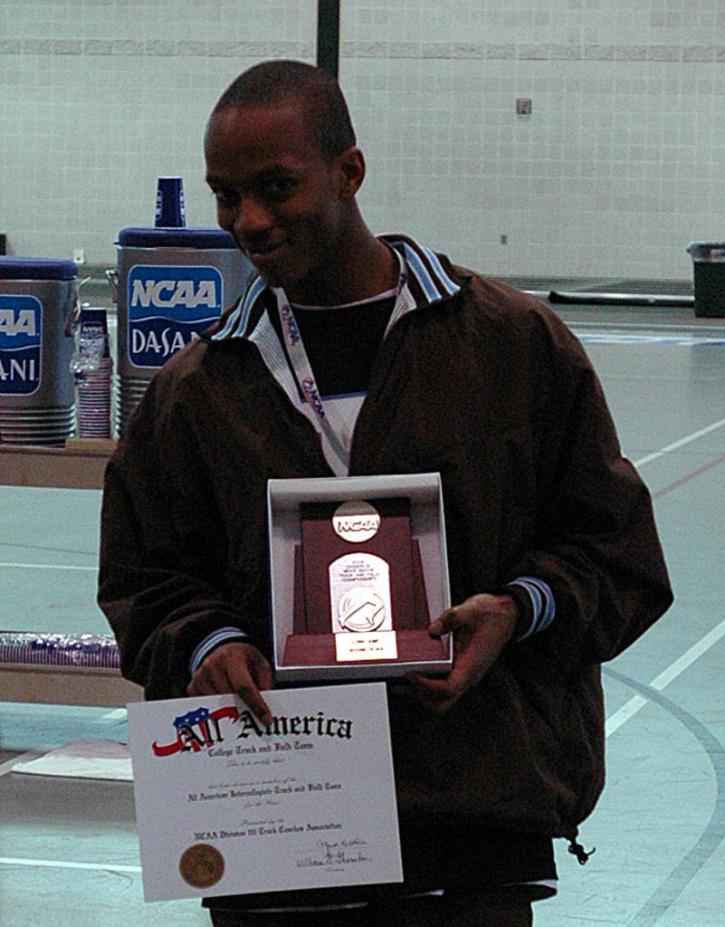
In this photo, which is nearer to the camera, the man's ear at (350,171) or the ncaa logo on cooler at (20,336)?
the man's ear at (350,171)

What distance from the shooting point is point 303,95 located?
165cm

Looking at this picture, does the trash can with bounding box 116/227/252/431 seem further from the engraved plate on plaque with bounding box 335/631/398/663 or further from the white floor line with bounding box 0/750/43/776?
the engraved plate on plaque with bounding box 335/631/398/663

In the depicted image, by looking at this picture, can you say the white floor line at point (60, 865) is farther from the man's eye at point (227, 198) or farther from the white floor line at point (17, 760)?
the man's eye at point (227, 198)

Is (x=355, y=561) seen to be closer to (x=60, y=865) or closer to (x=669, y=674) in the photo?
(x=60, y=865)

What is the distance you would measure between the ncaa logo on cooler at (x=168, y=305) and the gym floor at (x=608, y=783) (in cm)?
100

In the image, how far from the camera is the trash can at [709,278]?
1634 cm

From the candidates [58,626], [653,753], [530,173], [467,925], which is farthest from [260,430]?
[530,173]

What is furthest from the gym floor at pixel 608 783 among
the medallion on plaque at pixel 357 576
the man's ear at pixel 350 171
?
the man's ear at pixel 350 171

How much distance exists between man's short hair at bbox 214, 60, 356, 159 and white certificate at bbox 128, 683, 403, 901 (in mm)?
492

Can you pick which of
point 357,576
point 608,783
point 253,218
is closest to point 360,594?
point 357,576

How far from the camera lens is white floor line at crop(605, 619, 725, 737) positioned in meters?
4.49

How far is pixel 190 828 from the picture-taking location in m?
1.66

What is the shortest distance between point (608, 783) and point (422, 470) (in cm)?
248

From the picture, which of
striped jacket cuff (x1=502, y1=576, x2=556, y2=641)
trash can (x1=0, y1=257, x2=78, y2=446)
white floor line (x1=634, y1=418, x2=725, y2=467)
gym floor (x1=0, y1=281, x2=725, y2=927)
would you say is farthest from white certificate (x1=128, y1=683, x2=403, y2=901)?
white floor line (x1=634, y1=418, x2=725, y2=467)
